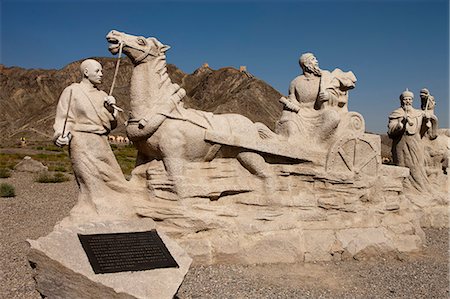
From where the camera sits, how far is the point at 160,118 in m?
6.51

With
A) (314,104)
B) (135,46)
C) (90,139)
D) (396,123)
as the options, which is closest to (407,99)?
(396,123)

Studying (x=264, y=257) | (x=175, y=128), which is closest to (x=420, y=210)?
(x=264, y=257)

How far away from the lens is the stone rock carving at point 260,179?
21.5 feet

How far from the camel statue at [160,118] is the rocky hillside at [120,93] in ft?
116

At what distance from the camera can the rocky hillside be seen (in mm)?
46494

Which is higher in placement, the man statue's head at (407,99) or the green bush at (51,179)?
the man statue's head at (407,99)

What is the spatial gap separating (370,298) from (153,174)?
3.52 meters

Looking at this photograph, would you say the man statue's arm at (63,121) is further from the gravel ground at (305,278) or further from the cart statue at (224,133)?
the gravel ground at (305,278)

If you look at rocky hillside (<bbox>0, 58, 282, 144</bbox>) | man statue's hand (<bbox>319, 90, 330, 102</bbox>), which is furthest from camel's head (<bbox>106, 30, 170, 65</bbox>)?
rocky hillside (<bbox>0, 58, 282, 144</bbox>)

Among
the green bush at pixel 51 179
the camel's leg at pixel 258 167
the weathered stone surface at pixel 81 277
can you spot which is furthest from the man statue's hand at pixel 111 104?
the green bush at pixel 51 179

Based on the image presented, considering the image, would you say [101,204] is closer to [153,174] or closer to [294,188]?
[153,174]

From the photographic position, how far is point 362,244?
720 centimetres

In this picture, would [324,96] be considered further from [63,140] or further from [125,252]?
[125,252]

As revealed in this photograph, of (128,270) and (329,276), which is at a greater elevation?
(128,270)
